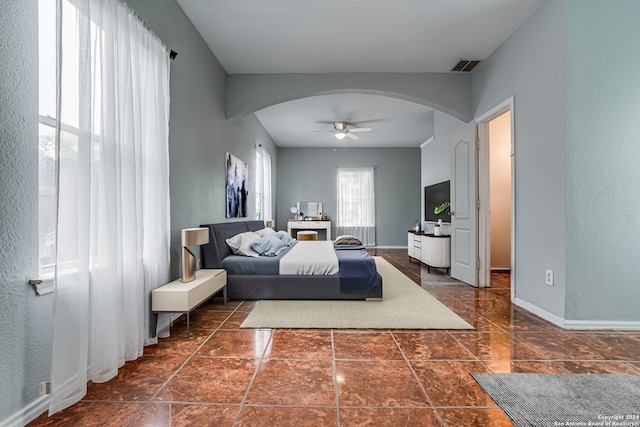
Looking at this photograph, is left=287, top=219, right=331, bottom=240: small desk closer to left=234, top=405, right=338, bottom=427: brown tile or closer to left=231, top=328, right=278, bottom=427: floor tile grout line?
left=231, top=328, right=278, bottom=427: floor tile grout line

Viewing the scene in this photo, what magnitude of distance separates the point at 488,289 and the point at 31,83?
15.4 feet

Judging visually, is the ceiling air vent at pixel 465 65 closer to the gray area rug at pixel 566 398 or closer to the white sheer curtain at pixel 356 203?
the gray area rug at pixel 566 398

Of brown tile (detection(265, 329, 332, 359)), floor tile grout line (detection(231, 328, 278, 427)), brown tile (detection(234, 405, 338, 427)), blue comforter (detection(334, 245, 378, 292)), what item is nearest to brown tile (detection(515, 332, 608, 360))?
blue comforter (detection(334, 245, 378, 292))

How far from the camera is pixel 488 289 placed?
4.07 m

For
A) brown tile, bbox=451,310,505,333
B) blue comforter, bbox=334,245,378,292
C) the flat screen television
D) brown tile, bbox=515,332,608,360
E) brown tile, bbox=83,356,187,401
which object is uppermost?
the flat screen television

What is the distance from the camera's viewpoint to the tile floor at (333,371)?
5.01 feet

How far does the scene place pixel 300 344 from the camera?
2.36 metres

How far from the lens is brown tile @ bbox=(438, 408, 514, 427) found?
146cm

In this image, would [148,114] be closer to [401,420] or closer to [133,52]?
[133,52]

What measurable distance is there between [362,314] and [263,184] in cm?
471

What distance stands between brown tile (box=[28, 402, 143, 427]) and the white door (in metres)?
4.00

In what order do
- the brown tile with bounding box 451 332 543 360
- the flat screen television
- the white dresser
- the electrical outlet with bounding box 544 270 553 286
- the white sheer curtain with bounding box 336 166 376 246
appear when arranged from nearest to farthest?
the brown tile with bounding box 451 332 543 360 → the electrical outlet with bounding box 544 270 553 286 → the white dresser → the flat screen television → the white sheer curtain with bounding box 336 166 376 246

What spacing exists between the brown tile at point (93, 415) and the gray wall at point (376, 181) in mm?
7336

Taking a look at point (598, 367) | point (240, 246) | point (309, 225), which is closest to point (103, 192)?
point (240, 246)
